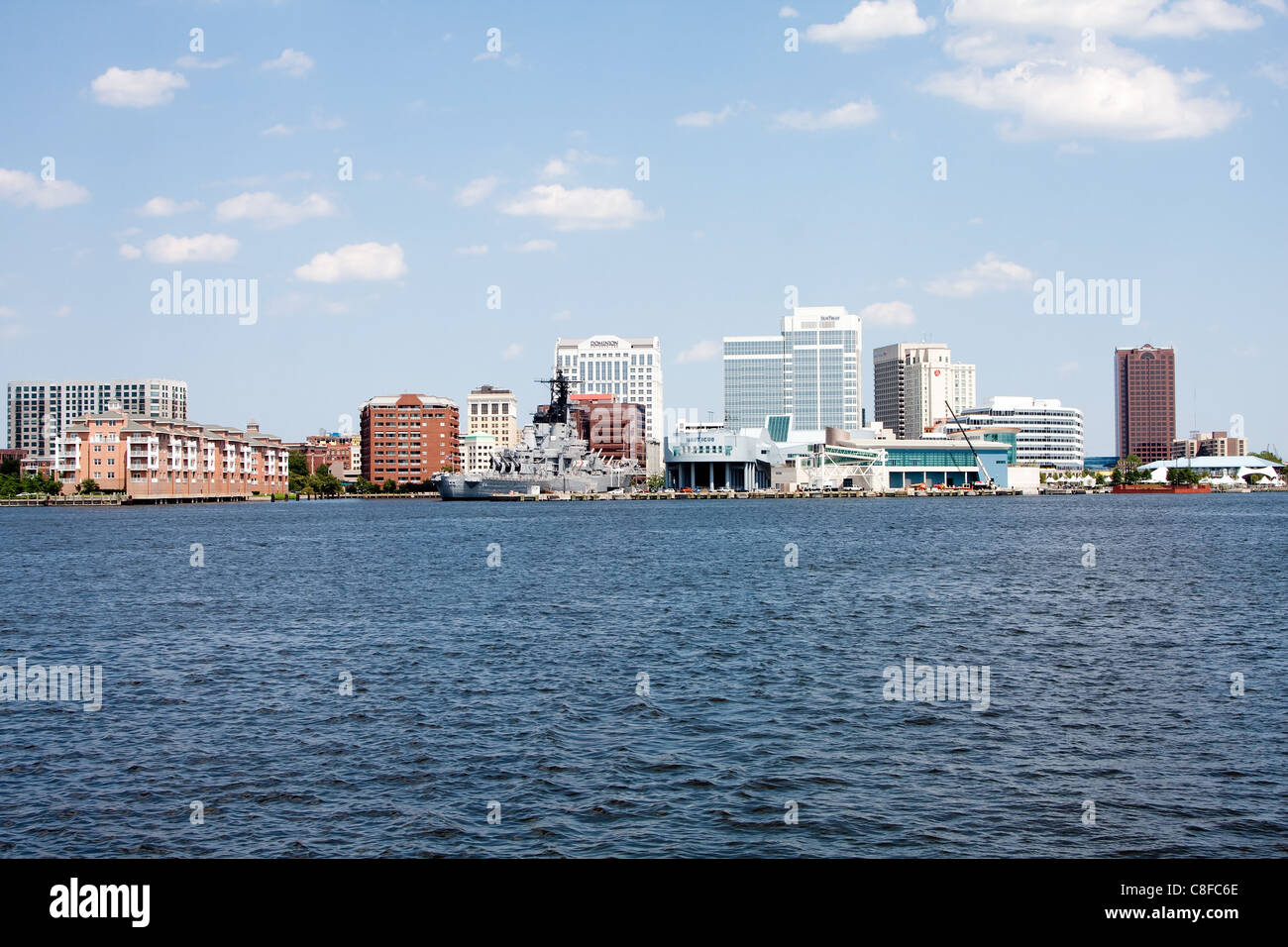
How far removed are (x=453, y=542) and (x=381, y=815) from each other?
73.5m

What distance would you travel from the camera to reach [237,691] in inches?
1092

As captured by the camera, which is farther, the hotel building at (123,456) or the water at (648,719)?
the hotel building at (123,456)

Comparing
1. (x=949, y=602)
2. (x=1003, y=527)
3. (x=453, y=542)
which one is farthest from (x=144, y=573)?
(x=1003, y=527)

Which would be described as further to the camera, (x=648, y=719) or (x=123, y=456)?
(x=123, y=456)

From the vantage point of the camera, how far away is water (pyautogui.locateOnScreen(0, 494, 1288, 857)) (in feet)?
56.3

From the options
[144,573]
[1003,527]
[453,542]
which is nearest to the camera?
[144,573]

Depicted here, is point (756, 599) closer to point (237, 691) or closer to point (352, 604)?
point (352, 604)

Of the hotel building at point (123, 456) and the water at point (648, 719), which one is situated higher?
the hotel building at point (123, 456)

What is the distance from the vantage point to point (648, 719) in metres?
24.3

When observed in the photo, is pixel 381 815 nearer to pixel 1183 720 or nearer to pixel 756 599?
pixel 1183 720

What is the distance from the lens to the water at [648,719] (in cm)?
1717
